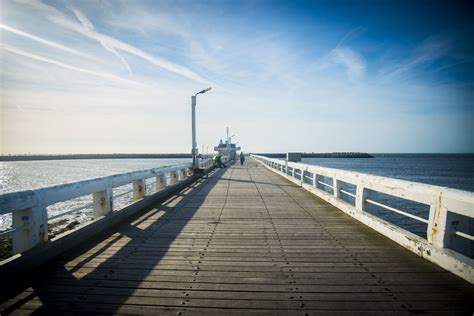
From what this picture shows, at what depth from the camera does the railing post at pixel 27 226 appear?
11.4 ft

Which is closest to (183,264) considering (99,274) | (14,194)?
(99,274)

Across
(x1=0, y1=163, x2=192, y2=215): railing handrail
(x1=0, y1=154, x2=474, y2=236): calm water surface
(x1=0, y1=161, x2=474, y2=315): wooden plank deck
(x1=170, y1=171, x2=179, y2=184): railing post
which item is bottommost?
(x1=0, y1=154, x2=474, y2=236): calm water surface

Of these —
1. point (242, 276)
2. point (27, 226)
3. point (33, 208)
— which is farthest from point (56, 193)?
point (242, 276)

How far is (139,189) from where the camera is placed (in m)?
8.00

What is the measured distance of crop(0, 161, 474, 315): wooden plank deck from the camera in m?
2.76

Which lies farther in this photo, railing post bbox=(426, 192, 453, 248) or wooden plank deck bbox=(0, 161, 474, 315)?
railing post bbox=(426, 192, 453, 248)

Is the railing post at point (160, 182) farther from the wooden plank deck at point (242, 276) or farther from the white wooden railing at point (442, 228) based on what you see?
the white wooden railing at point (442, 228)

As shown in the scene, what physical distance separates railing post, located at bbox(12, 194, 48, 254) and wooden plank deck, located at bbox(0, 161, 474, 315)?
1.50ft

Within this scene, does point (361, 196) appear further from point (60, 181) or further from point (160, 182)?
point (60, 181)

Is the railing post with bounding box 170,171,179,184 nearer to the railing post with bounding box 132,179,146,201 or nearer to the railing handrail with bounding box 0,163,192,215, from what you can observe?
the railing post with bounding box 132,179,146,201

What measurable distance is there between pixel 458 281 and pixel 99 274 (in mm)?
4683

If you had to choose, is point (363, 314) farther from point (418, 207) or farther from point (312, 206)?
point (418, 207)

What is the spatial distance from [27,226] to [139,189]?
451 centimetres

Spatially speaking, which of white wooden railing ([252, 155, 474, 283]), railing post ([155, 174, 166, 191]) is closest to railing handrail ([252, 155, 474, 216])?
white wooden railing ([252, 155, 474, 283])
